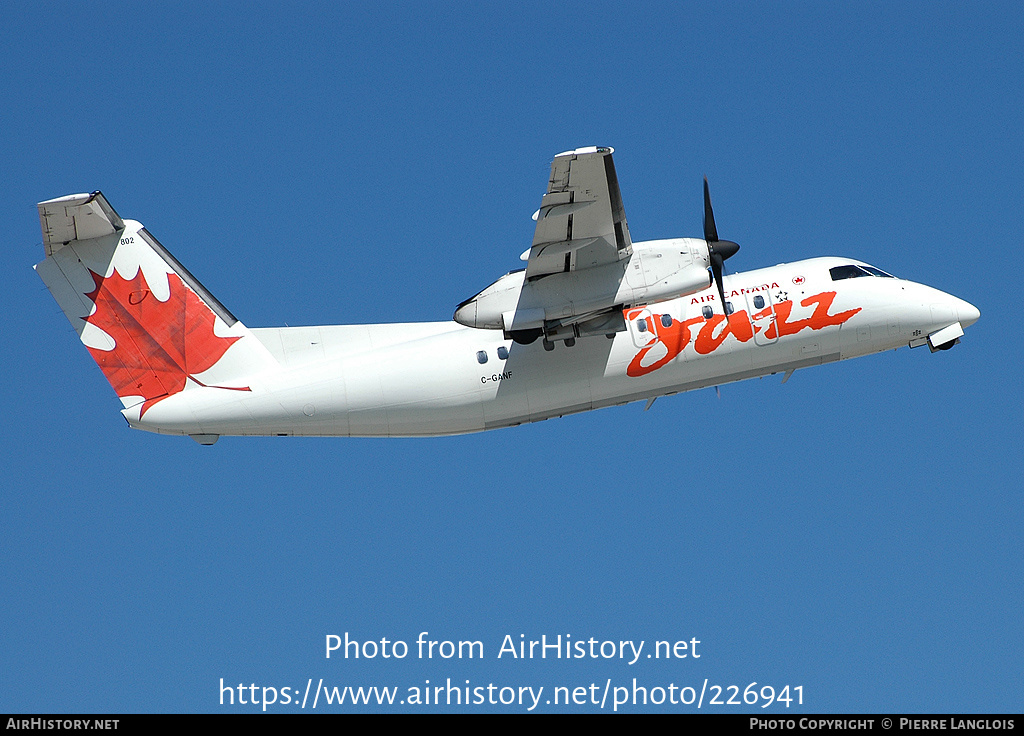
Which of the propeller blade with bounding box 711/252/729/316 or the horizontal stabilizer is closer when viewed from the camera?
the horizontal stabilizer

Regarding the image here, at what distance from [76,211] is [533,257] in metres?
8.00

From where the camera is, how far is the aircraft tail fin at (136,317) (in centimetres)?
1961

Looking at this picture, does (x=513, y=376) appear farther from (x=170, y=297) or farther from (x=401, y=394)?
(x=170, y=297)

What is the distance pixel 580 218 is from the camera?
1831 centimetres

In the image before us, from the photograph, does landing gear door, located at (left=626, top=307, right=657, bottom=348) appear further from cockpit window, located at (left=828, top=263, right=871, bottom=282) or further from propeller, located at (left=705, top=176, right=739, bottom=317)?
cockpit window, located at (left=828, top=263, right=871, bottom=282)

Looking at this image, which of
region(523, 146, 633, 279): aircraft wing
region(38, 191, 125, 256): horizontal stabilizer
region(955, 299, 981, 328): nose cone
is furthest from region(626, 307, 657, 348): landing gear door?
region(38, 191, 125, 256): horizontal stabilizer

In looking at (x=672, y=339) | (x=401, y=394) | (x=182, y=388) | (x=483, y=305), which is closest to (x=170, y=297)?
(x=182, y=388)

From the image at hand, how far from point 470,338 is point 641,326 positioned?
318 centimetres

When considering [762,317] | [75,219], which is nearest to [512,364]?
[762,317]

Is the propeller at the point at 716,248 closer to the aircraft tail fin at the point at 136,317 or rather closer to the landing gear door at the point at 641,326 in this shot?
the landing gear door at the point at 641,326

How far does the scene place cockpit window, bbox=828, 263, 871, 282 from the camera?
69.9 feet

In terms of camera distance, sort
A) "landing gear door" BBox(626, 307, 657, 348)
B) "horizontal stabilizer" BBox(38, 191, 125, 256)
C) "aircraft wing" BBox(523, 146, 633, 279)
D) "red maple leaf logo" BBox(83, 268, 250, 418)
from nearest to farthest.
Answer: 1. "aircraft wing" BBox(523, 146, 633, 279)
2. "horizontal stabilizer" BBox(38, 191, 125, 256)
3. "red maple leaf logo" BBox(83, 268, 250, 418)
4. "landing gear door" BBox(626, 307, 657, 348)

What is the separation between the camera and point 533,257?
18.9 meters

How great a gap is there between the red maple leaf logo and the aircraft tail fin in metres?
0.02
